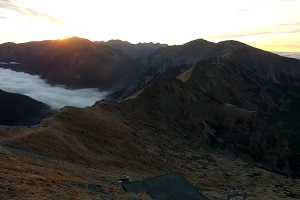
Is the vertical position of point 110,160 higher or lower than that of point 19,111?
higher

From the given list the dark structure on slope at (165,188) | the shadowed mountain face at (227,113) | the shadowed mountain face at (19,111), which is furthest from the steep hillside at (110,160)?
the shadowed mountain face at (19,111)

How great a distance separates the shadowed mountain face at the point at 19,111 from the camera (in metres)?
160

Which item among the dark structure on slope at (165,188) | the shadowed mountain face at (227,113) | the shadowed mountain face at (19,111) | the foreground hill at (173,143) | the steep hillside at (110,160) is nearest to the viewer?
the steep hillside at (110,160)

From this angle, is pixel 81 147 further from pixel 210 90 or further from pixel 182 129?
pixel 210 90

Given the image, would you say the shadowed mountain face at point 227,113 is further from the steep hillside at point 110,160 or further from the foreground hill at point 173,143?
the steep hillside at point 110,160

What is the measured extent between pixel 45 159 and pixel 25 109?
135m

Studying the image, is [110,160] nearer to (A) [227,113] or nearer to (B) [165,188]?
(B) [165,188]

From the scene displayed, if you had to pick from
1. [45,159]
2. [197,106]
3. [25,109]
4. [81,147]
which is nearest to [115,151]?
[81,147]

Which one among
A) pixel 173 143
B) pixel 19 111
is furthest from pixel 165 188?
pixel 19 111

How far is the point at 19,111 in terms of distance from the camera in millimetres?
170125

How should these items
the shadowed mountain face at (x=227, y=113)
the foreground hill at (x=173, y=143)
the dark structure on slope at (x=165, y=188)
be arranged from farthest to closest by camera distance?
the shadowed mountain face at (x=227, y=113)
the foreground hill at (x=173, y=143)
the dark structure on slope at (x=165, y=188)

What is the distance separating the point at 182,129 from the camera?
3174 inches

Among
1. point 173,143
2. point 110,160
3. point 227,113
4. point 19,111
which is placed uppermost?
point 227,113

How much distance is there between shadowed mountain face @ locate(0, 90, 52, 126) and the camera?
159875mm
